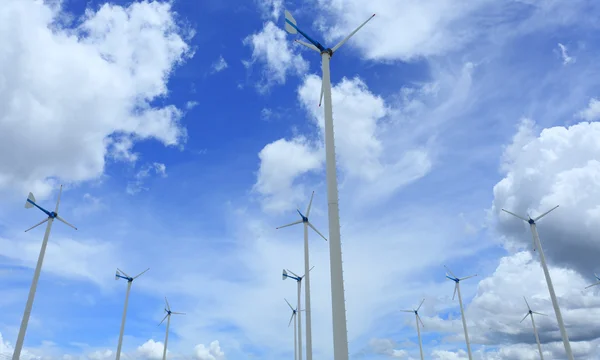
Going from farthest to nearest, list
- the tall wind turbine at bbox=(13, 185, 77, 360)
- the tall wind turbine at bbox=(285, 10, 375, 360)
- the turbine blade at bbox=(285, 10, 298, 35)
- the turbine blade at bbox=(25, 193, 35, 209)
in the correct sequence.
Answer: the turbine blade at bbox=(25, 193, 35, 209), the tall wind turbine at bbox=(13, 185, 77, 360), the turbine blade at bbox=(285, 10, 298, 35), the tall wind turbine at bbox=(285, 10, 375, 360)

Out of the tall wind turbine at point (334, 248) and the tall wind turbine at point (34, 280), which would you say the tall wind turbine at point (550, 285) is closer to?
the tall wind turbine at point (334, 248)

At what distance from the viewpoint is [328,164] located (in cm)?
3109

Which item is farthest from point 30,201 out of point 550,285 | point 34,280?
point 550,285

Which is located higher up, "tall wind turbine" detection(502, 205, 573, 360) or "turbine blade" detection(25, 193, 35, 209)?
"turbine blade" detection(25, 193, 35, 209)

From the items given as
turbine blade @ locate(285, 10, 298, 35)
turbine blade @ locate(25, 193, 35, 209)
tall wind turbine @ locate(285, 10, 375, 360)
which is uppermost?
turbine blade @ locate(25, 193, 35, 209)

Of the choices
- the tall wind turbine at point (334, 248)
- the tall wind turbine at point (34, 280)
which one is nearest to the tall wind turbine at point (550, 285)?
the tall wind turbine at point (334, 248)

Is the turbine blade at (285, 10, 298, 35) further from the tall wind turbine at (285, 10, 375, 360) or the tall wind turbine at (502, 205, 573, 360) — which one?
the tall wind turbine at (502, 205, 573, 360)

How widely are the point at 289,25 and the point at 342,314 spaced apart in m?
27.4

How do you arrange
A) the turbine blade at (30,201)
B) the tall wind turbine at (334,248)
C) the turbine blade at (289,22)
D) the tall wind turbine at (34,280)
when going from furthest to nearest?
the turbine blade at (30,201) < the tall wind turbine at (34,280) < the turbine blade at (289,22) < the tall wind turbine at (334,248)

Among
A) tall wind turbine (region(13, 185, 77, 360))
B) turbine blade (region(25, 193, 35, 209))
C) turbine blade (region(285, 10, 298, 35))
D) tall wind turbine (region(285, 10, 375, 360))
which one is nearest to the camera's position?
tall wind turbine (region(285, 10, 375, 360))

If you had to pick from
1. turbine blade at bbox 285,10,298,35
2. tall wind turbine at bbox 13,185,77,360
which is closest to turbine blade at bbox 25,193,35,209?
tall wind turbine at bbox 13,185,77,360

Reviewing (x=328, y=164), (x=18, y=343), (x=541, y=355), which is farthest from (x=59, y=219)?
(x=541, y=355)

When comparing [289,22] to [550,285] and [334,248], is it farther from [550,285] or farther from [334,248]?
[550,285]

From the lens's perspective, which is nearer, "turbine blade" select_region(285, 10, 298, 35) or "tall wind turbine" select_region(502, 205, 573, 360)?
"turbine blade" select_region(285, 10, 298, 35)
